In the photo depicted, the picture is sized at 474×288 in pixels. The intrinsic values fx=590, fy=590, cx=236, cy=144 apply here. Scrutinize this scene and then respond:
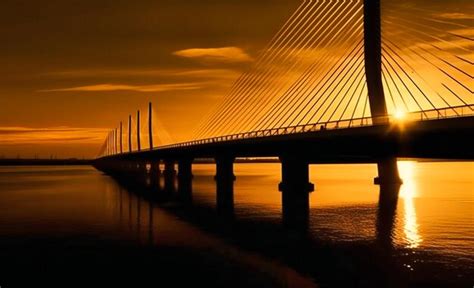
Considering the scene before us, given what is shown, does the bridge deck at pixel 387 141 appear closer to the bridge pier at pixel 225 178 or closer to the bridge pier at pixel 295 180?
the bridge pier at pixel 295 180

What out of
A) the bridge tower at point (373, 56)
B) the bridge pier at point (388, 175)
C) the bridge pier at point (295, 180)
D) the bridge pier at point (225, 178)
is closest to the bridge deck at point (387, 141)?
the bridge pier at point (295, 180)

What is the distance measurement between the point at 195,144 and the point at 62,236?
168 feet

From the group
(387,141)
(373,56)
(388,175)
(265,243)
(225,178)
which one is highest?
(373,56)

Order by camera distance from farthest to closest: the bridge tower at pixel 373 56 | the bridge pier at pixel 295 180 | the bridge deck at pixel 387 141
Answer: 1. the bridge pier at pixel 295 180
2. the bridge tower at pixel 373 56
3. the bridge deck at pixel 387 141

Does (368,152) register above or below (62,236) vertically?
above

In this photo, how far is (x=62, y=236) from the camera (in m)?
36.8

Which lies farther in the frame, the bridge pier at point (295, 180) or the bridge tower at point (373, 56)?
the bridge pier at point (295, 180)

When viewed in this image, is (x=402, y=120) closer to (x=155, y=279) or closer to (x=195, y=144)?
(x=155, y=279)

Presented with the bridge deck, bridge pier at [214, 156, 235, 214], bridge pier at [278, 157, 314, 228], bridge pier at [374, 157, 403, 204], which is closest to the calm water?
the bridge deck

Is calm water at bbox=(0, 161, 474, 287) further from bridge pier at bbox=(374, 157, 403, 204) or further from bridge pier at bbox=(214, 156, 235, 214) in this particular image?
bridge pier at bbox=(214, 156, 235, 214)

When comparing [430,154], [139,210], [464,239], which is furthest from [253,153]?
[464,239]

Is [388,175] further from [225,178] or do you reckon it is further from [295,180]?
[225,178]

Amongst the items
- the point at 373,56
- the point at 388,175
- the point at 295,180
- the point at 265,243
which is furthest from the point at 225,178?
the point at 265,243

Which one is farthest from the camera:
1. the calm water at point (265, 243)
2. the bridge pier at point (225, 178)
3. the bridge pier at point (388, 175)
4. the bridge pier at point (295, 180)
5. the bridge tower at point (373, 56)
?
the bridge pier at point (225, 178)
